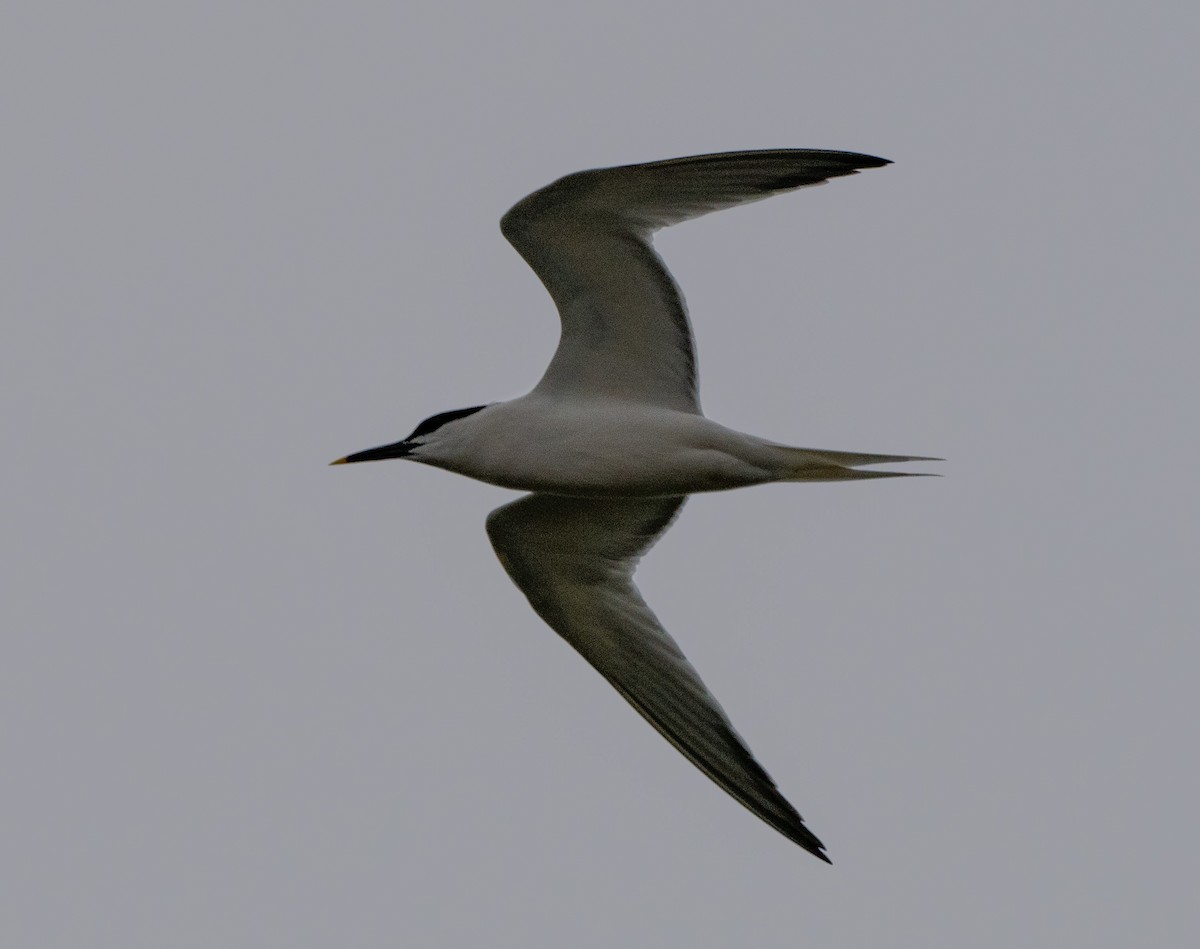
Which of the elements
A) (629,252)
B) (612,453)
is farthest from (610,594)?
(629,252)

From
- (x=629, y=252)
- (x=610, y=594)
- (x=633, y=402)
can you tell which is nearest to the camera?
(x=629, y=252)

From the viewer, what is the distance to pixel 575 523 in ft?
31.3

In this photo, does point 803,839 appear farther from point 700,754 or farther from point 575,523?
point 575,523

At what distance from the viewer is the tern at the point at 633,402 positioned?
838cm

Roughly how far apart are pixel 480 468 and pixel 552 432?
414 millimetres

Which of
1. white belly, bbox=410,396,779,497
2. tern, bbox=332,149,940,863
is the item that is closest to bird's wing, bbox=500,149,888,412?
tern, bbox=332,149,940,863

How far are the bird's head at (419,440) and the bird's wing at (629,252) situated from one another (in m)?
0.49

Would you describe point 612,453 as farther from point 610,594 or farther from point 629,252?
point 610,594

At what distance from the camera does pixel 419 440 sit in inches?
354

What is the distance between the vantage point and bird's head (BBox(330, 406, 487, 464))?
352 inches

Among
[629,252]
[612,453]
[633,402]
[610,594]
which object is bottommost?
[610,594]

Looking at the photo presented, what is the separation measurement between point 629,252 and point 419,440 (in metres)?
1.49

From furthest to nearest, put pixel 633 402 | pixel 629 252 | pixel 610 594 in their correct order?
pixel 610 594 → pixel 633 402 → pixel 629 252

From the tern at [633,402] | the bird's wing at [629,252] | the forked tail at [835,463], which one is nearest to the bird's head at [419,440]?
the tern at [633,402]
